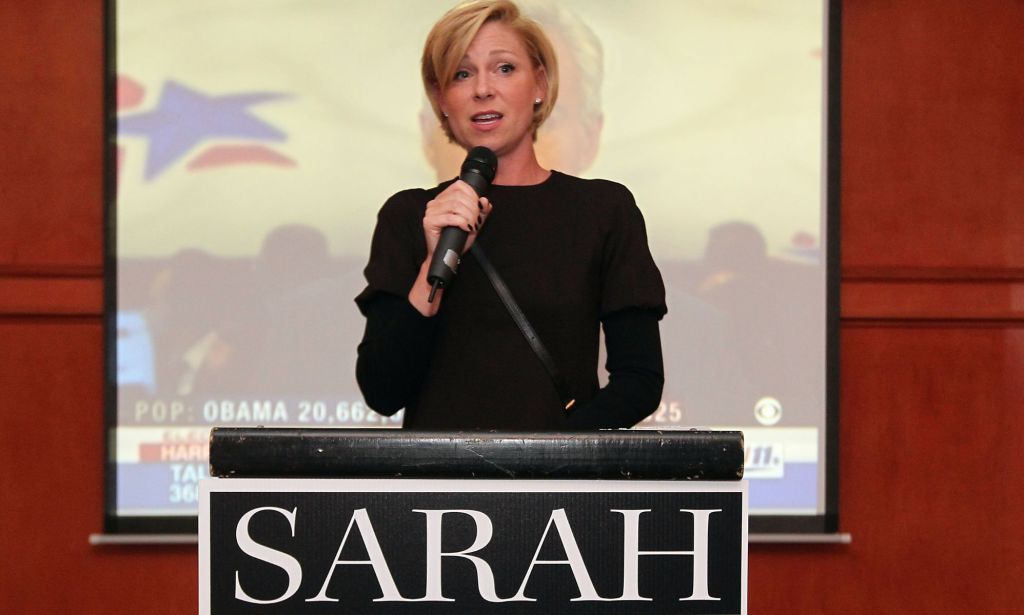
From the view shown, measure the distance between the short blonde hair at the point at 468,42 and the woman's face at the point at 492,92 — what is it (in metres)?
0.01

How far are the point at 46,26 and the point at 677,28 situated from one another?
1678mm

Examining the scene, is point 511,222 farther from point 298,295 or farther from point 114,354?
point 114,354

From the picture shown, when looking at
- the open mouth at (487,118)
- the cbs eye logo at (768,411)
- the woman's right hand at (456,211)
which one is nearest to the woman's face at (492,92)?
the open mouth at (487,118)

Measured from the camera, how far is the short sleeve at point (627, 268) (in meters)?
1.29

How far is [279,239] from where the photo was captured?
287 cm

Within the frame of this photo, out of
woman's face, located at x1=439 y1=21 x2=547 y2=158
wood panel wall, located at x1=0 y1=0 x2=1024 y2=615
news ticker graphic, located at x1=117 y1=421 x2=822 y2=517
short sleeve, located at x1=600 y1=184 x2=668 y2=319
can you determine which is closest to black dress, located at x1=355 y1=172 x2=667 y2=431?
short sleeve, located at x1=600 y1=184 x2=668 y2=319

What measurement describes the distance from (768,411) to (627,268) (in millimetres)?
1697

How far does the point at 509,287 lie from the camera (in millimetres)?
1316

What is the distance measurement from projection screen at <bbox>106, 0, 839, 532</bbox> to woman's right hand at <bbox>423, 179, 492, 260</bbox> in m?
1.70

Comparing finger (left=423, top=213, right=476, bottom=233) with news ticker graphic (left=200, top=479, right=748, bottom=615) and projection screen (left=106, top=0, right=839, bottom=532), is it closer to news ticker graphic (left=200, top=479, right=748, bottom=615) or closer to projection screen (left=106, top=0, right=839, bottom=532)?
news ticker graphic (left=200, top=479, right=748, bottom=615)

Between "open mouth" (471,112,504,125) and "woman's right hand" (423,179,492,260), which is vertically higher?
"open mouth" (471,112,504,125)

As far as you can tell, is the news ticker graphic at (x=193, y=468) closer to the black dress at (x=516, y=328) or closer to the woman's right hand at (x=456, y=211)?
the black dress at (x=516, y=328)

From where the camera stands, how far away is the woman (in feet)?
4.10

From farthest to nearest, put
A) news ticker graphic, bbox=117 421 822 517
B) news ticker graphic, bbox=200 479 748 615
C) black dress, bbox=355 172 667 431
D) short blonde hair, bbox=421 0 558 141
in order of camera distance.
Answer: news ticker graphic, bbox=117 421 822 517, short blonde hair, bbox=421 0 558 141, black dress, bbox=355 172 667 431, news ticker graphic, bbox=200 479 748 615
